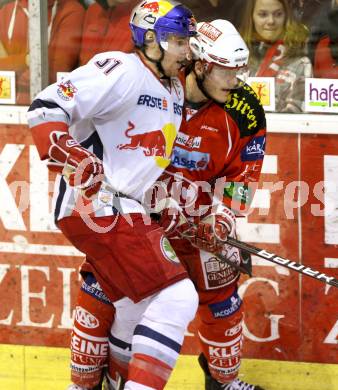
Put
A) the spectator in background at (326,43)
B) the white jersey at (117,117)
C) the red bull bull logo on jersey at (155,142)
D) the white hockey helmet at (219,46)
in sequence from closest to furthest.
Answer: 1. the white jersey at (117,117)
2. the red bull bull logo on jersey at (155,142)
3. the white hockey helmet at (219,46)
4. the spectator in background at (326,43)

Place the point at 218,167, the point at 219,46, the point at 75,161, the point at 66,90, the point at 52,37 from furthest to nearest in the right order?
the point at 52,37
the point at 218,167
the point at 219,46
the point at 66,90
the point at 75,161

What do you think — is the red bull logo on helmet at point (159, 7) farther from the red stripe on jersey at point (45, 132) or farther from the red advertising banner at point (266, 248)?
the red advertising banner at point (266, 248)

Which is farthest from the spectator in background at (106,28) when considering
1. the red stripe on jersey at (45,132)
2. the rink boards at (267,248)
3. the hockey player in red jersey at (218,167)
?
the red stripe on jersey at (45,132)

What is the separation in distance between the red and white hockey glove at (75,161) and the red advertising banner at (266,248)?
1.10 meters

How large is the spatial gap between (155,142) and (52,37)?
108 centimetres

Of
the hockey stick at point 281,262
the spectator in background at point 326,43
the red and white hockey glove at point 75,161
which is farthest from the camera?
the spectator in background at point 326,43

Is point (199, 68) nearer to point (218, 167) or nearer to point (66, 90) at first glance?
point (218, 167)

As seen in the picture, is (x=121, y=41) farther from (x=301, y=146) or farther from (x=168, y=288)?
(x=168, y=288)

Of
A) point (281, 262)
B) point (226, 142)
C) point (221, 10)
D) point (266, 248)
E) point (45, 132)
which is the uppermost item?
point (221, 10)

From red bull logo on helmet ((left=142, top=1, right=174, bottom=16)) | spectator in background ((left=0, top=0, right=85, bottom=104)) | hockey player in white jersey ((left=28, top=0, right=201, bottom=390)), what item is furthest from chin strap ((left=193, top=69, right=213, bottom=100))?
spectator in background ((left=0, top=0, right=85, bottom=104))

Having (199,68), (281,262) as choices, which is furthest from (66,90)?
(281,262)

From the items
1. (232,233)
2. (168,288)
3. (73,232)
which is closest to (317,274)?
(232,233)

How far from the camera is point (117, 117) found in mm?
3252

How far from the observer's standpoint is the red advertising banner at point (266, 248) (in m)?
4.00
